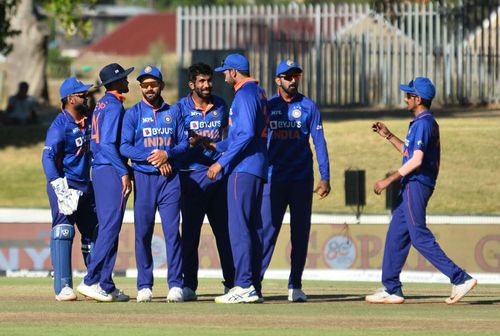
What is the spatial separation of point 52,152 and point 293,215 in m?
2.27

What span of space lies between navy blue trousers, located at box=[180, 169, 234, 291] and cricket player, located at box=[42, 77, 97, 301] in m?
0.88

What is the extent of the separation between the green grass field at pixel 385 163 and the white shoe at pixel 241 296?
12.9 metres

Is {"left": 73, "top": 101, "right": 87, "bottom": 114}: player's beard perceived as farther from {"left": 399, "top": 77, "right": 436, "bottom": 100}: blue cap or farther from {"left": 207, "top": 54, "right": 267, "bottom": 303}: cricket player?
{"left": 399, "top": 77, "right": 436, "bottom": 100}: blue cap

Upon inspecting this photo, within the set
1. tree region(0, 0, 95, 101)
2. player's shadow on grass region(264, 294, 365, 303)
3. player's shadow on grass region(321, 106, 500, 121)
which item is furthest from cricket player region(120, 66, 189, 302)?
tree region(0, 0, 95, 101)

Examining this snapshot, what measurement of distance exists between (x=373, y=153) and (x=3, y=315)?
17606 mm

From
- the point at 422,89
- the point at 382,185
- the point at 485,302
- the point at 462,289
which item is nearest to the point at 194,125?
the point at 382,185

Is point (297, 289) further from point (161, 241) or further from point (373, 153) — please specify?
point (373, 153)

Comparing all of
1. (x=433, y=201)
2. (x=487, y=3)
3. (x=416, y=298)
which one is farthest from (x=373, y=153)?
(x=416, y=298)

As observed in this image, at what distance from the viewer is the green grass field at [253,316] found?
1084 cm

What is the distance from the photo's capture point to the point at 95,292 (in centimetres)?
1327

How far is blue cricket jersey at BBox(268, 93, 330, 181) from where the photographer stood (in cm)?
1382

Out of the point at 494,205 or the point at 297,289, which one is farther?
the point at 494,205

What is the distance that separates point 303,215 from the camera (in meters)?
13.8

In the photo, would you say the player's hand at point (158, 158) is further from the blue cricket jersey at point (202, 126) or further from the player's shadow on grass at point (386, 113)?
the player's shadow on grass at point (386, 113)
